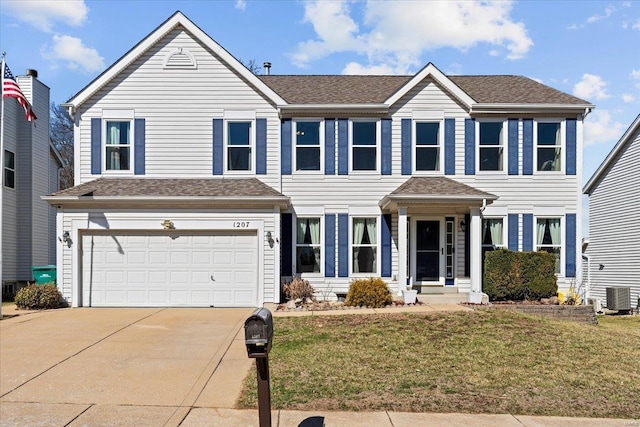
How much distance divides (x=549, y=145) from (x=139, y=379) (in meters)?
14.2

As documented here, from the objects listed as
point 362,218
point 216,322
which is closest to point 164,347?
point 216,322

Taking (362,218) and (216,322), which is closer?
(216,322)

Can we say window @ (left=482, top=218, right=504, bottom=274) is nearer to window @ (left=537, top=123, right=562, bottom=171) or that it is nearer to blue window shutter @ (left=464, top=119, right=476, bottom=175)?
blue window shutter @ (left=464, top=119, right=476, bottom=175)

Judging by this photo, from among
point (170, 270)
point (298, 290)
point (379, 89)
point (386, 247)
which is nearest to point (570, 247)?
point (386, 247)

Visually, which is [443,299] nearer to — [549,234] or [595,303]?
[549,234]

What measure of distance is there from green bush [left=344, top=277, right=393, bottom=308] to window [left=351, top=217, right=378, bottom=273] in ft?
5.94

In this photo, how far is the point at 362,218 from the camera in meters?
16.6

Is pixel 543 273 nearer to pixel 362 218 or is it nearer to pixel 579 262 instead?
pixel 579 262

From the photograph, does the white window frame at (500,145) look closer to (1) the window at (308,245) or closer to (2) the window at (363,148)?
(2) the window at (363,148)

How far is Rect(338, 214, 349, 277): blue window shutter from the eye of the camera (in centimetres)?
1633

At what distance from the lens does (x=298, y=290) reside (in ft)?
50.5

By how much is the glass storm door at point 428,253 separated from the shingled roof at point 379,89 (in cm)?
426

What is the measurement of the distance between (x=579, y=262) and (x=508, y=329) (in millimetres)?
7445

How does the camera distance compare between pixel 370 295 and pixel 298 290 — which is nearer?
pixel 370 295
